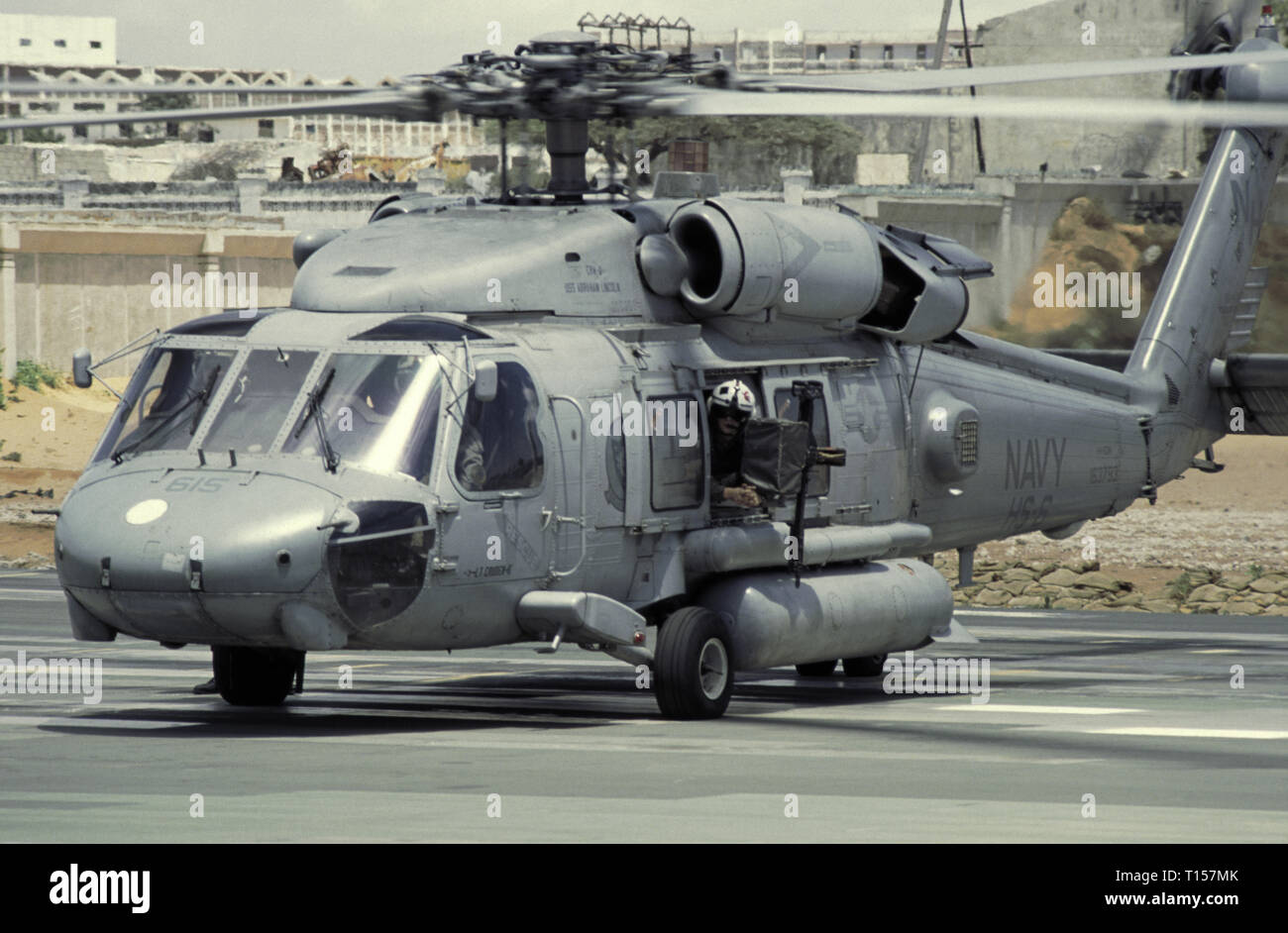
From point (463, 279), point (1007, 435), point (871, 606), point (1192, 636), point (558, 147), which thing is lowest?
point (1192, 636)

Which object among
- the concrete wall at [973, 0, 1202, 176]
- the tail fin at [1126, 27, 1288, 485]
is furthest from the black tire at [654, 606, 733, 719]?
the concrete wall at [973, 0, 1202, 176]

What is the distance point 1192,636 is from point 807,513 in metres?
7.12

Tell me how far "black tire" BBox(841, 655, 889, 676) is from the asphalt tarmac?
0.23m

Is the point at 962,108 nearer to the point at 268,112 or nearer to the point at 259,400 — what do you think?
the point at 268,112

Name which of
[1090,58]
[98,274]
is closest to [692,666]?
[98,274]

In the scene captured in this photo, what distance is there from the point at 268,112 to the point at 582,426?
110 inches

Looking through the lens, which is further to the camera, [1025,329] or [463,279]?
[1025,329]

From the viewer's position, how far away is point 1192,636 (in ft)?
66.6

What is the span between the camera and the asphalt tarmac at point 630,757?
29.1 feet

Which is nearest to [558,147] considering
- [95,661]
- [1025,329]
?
[95,661]

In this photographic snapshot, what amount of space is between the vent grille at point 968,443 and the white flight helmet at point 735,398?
2.58m

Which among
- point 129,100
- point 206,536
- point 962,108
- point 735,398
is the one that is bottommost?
point 206,536

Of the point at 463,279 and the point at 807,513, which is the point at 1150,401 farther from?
the point at 463,279

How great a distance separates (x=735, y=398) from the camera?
1411 centimetres
